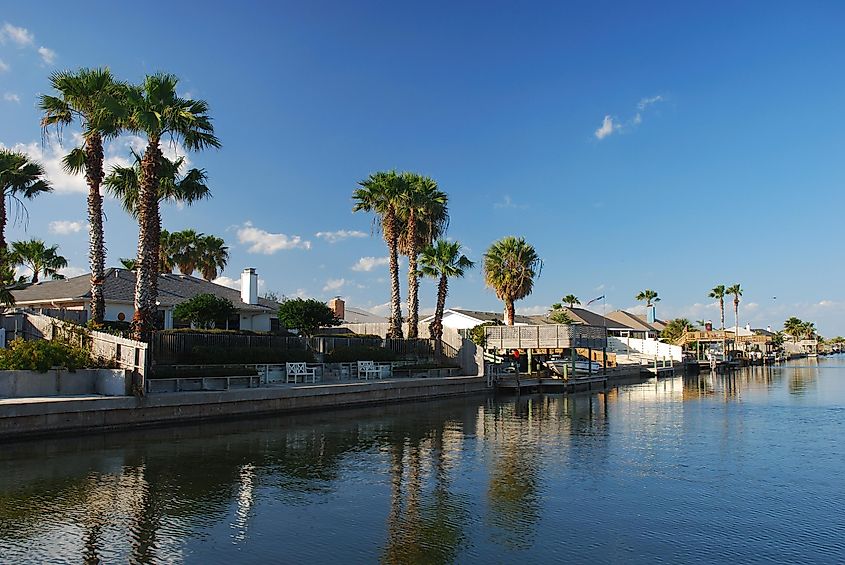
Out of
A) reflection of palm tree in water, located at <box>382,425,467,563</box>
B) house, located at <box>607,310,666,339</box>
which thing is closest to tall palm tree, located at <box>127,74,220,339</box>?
reflection of palm tree in water, located at <box>382,425,467,563</box>

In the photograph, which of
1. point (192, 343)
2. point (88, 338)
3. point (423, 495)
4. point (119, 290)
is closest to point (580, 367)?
point (192, 343)

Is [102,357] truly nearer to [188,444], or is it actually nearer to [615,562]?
[188,444]

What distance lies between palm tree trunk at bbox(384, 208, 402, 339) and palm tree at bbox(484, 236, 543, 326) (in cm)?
1375

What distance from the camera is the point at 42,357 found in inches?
862

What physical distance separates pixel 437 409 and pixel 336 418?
6.70 metres

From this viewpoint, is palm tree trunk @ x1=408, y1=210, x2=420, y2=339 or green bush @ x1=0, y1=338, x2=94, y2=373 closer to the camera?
green bush @ x1=0, y1=338, x2=94, y2=373

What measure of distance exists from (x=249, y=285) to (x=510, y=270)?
2375 cm

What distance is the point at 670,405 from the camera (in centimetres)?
3772

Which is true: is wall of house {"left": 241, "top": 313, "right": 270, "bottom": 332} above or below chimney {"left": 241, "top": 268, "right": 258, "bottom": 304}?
below

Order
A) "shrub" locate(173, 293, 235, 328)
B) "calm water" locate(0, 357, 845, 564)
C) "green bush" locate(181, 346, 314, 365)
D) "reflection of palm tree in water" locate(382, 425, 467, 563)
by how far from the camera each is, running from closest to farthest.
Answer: "reflection of palm tree in water" locate(382, 425, 467, 563) < "calm water" locate(0, 357, 845, 564) < "green bush" locate(181, 346, 314, 365) < "shrub" locate(173, 293, 235, 328)

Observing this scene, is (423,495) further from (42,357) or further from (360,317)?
(360,317)

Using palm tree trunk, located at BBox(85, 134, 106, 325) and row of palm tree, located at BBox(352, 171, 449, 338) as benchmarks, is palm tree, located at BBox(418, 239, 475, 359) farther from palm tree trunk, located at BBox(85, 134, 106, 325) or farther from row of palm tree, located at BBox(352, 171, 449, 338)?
palm tree trunk, located at BBox(85, 134, 106, 325)

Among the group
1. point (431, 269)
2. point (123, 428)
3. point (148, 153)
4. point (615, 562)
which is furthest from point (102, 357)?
point (431, 269)

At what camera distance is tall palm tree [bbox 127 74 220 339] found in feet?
89.4
